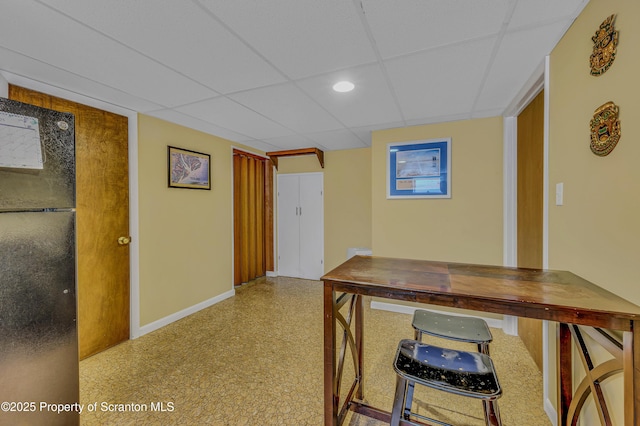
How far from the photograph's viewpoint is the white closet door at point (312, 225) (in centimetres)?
461

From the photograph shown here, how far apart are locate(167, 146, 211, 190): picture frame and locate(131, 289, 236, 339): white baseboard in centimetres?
149

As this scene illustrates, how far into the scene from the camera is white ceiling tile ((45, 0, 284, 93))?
1256mm

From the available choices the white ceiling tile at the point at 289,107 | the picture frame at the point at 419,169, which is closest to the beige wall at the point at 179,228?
the white ceiling tile at the point at 289,107

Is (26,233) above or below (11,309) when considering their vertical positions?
above

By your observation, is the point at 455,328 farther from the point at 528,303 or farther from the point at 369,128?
the point at 369,128

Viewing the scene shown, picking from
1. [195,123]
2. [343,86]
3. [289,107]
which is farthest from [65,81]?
[343,86]

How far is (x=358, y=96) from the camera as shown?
229cm

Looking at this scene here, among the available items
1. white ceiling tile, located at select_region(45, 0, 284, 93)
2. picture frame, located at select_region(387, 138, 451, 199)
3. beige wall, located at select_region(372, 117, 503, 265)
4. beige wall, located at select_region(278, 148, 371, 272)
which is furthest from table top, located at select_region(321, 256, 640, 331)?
beige wall, located at select_region(278, 148, 371, 272)

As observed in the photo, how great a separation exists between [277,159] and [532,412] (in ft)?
14.4

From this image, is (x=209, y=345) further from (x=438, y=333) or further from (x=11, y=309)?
(x=438, y=333)

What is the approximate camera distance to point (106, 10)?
1.27 meters

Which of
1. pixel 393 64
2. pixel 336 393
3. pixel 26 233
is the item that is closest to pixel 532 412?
pixel 336 393

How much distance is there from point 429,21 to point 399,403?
6.11ft

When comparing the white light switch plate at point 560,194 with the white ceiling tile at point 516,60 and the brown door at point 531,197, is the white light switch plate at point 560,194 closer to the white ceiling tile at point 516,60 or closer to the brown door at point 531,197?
the brown door at point 531,197
